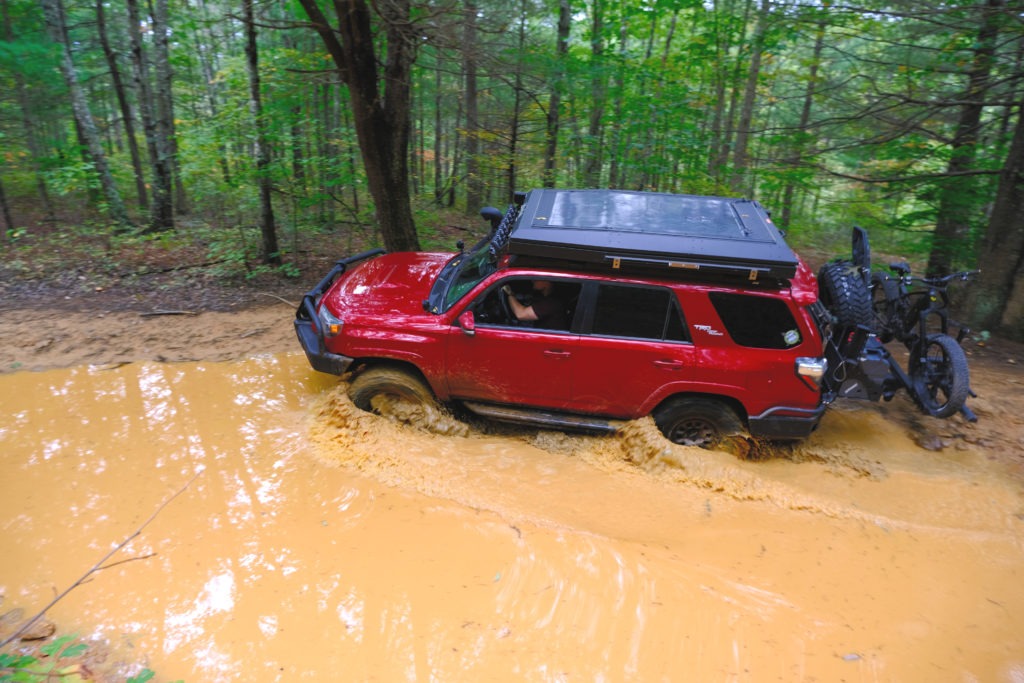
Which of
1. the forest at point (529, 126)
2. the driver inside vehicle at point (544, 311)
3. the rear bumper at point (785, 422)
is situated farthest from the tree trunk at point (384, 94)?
the rear bumper at point (785, 422)

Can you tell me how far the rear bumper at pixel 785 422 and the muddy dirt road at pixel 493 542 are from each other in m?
0.37

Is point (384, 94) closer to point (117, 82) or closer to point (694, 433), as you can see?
point (694, 433)

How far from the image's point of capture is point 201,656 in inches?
109

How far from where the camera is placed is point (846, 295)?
15.3 feet

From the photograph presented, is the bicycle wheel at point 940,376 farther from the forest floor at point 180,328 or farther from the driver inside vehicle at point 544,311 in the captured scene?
the driver inside vehicle at point 544,311

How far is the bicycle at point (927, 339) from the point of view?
15.4 feet

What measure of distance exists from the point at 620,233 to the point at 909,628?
3225 millimetres

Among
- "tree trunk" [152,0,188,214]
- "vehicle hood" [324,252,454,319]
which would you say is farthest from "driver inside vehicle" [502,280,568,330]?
"tree trunk" [152,0,188,214]

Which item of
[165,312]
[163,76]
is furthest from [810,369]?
[163,76]

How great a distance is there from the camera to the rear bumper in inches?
166

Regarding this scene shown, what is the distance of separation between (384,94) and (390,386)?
4984 millimetres

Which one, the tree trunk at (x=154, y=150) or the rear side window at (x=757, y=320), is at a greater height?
the tree trunk at (x=154, y=150)

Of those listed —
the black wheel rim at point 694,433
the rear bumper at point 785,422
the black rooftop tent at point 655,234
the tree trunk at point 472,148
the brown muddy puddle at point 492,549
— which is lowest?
the brown muddy puddle at point 492,549

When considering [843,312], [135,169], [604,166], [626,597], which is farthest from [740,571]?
[135,169]
